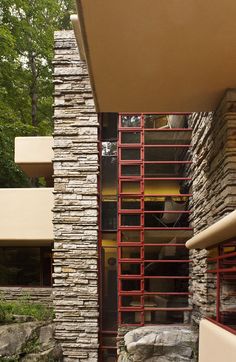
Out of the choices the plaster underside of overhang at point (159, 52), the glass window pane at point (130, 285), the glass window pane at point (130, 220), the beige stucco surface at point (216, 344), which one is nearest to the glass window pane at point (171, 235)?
the glass window pane at point (130, 220)

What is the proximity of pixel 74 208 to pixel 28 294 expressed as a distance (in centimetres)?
347

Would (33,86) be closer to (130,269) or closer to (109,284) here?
(109,284)

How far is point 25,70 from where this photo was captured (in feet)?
71.1

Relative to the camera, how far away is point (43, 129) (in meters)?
22.1

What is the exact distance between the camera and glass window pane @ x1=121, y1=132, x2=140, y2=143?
11438mm

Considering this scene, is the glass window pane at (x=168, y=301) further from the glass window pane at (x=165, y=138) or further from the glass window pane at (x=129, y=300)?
the glass window pane at (x=165, y=138)

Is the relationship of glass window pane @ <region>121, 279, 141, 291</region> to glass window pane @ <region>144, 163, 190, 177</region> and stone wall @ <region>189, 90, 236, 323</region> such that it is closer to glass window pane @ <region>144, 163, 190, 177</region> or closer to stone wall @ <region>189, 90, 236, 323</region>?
stone wall @ <region>189, 90, 236, 323</region>

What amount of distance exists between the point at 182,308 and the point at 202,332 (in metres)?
5.03

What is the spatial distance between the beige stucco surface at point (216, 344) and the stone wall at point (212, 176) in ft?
5.52

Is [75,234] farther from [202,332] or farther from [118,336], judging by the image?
[202,332]

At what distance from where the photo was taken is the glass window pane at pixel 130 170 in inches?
447

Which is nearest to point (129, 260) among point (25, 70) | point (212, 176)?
point (212, 176)

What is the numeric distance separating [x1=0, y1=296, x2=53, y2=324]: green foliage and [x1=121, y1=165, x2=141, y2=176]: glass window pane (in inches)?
160

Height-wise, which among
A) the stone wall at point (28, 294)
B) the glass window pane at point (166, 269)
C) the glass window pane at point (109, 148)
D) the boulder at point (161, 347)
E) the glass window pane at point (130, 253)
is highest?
the glass window pane at point (109, 148)
